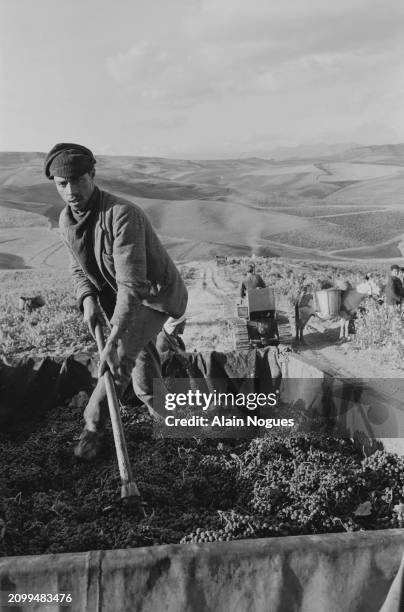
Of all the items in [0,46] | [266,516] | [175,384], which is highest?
[0,46]

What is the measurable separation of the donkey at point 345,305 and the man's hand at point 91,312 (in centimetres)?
249

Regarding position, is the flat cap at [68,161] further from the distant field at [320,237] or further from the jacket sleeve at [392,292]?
the jacket sleeve at [392,292]

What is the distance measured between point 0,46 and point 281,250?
219cm

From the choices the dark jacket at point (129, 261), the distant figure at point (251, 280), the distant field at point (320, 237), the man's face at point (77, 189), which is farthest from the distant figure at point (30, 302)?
the man's face at point (77, 189)

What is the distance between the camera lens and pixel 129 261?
2.10 meters

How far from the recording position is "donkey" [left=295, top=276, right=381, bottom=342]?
14.9ft

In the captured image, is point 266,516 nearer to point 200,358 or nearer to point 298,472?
point 298,472

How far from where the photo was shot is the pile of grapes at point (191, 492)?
177cm

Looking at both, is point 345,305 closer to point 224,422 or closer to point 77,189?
point 224,422

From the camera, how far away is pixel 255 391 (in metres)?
2.96

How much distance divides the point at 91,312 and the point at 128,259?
0.34m

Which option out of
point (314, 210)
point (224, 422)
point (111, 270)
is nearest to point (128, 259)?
point (111, 270)

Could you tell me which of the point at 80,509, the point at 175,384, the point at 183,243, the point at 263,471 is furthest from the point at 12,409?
the point at 183,243

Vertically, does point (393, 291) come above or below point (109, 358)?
above
